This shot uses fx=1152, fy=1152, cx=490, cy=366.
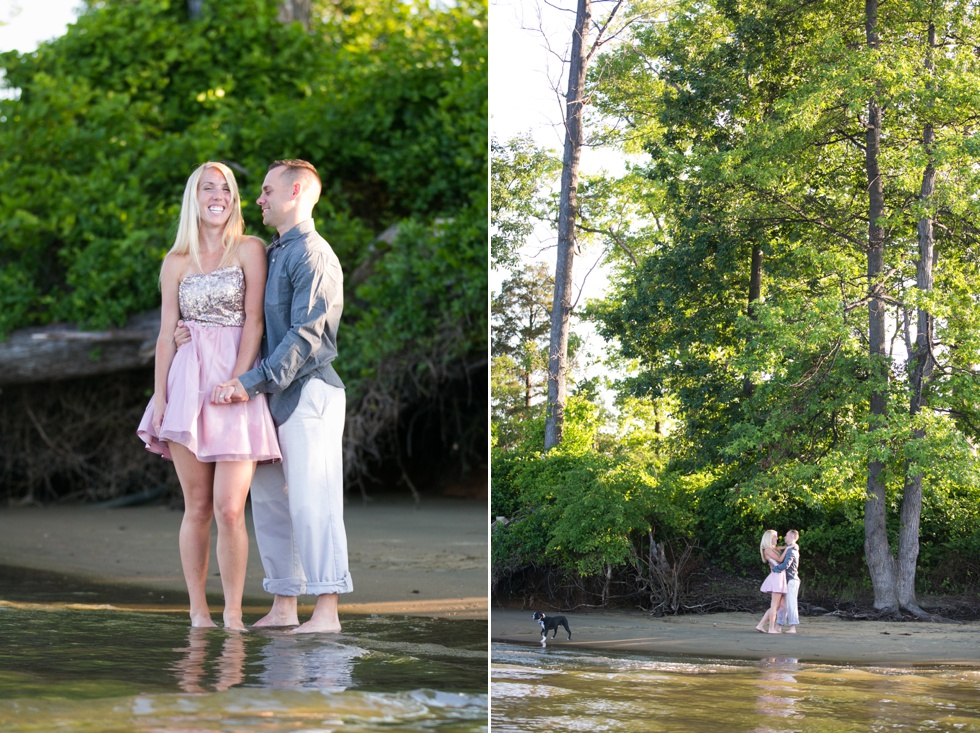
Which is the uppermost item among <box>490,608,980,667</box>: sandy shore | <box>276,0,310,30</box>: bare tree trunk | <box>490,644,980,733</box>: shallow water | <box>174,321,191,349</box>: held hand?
<box>276,0,310,30</box>: bare tree trunk

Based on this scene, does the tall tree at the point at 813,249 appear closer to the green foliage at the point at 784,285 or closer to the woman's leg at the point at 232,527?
the green foliage at the point at 784,285

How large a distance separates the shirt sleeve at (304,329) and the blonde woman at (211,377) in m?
0.13

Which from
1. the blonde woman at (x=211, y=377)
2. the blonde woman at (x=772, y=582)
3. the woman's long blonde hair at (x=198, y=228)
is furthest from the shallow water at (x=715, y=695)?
the woman's long blonde hair at (x=198, y=228)

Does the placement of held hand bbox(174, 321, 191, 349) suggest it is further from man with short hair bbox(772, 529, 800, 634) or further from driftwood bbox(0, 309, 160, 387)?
driftwood bbox(0, 309, 160, 387)

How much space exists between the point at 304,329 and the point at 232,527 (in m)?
0.77

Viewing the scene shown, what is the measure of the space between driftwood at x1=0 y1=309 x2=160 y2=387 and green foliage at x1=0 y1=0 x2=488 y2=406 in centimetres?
15

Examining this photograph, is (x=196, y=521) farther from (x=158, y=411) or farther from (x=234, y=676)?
(x=234, y=676)

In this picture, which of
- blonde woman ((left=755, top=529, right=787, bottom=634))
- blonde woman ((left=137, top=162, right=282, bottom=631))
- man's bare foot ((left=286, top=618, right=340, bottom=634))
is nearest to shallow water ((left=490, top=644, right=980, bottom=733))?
blonde woman ((left=755, top=529, right=787, bottom=634))

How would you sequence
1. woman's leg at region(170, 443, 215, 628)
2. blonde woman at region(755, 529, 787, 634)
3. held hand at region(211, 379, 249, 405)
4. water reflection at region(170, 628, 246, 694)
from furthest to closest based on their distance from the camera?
woman's leg at region(170, 443, 215, 628), held hand at region(211, 379, 249, 405), blonde woman at region(755, 529, 787, 634), water reflection at region(170, 628, 246, 694)

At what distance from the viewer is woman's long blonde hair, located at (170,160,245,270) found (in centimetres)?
408

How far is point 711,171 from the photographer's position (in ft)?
12.3

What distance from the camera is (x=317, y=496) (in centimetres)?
398

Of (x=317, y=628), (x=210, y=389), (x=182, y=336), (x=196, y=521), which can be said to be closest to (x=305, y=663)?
(x=317, y=628)

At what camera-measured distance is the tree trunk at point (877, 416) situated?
11.5 feet
